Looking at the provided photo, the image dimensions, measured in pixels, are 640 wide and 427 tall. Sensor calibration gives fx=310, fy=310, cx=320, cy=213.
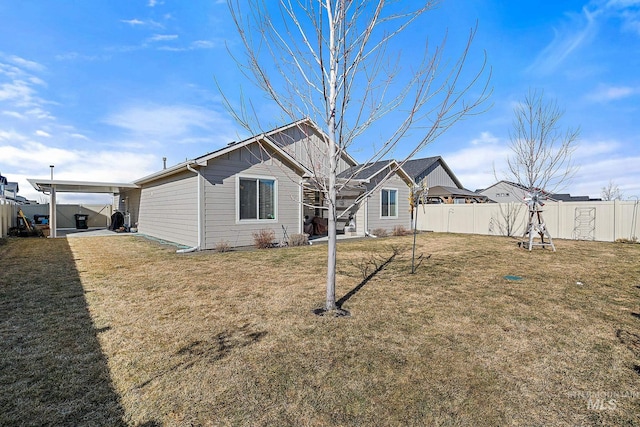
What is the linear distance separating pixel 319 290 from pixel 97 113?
11564mm

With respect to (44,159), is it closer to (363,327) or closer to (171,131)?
(171,131)

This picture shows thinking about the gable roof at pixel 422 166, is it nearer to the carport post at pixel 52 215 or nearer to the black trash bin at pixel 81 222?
the carport post at pixel 52 215

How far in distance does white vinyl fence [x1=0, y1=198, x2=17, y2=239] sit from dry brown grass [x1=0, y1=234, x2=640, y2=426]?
970cm

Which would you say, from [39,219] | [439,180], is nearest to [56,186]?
[39,219]

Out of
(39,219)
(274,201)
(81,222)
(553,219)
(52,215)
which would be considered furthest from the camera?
(81,222)

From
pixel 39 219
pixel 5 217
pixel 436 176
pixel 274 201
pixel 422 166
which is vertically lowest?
pixel 39 219

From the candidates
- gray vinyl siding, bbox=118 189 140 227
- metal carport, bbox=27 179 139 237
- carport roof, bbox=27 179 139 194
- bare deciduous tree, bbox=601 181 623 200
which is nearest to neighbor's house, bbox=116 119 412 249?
carport roof, bbox=27 179 139 194

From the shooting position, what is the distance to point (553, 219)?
14.3 metres

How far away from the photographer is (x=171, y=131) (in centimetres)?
1277

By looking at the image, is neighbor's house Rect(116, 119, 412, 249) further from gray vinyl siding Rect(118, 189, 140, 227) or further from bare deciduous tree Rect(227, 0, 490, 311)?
gray vinyl siding Rect(118, 189, 140, 227)

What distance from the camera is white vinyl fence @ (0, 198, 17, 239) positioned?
1291 cm

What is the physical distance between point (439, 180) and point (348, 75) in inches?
1078

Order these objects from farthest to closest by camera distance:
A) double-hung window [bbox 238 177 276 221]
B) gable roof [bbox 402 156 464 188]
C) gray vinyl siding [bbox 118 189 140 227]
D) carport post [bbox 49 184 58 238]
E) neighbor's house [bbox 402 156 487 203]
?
gable roof [bbox 402 156 464 188]
neighbor's house [bbox 402 156 487 203]
gray vinyl siding [bbox 118 189 140 227]
carport post [bbox 49 184 58 238]
double-hung window [bbox 238 177 276 221]

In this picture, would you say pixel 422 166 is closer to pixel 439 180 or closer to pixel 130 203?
pixel 439 180
